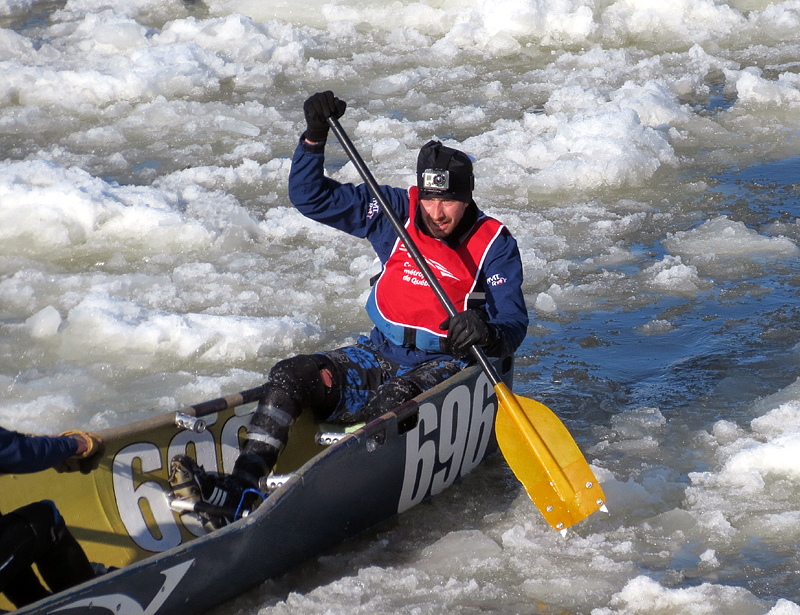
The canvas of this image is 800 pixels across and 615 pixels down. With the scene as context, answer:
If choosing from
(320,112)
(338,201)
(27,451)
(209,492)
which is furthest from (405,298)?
(27,451)

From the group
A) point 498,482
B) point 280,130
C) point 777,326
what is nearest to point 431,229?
point 498,482

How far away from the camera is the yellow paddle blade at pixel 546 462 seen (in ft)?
12.4

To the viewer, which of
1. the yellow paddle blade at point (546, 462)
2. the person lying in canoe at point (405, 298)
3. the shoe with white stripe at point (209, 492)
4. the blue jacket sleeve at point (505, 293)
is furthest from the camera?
the blue jacket sleeve at point (505, 293)

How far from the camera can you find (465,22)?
12.0 metres

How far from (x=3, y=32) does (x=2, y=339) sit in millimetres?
6920

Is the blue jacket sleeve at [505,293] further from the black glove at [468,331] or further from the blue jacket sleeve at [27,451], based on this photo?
the blue jacket sleeve at [27,451]

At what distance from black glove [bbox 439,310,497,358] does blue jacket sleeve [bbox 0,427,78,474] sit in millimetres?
1519

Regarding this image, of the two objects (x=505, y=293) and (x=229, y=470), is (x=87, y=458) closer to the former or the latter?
(x=229, y=470)

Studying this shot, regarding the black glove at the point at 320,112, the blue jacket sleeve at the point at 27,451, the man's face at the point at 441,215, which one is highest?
the black glove at the point at 320,112

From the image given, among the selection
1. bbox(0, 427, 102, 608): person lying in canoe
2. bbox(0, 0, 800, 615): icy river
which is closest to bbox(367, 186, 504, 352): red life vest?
bbox(0, 0, 800, 615): icy river

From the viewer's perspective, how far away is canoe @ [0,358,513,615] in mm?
3246

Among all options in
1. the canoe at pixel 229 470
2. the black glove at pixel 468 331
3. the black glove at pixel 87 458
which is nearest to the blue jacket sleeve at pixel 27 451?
the black glove at pixel 87 458

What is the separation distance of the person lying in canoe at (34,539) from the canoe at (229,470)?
0.31 meters

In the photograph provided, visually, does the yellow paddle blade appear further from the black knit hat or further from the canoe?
the black knit hat
